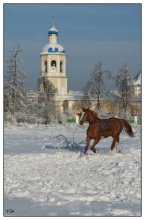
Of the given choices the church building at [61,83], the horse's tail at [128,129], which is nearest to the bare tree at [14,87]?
the church building at [61,83]

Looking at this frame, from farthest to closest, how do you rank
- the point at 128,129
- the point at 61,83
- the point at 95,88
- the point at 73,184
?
the point at 61,83 < the point at 95,88 < the point at 128,129 < the point at 73,184

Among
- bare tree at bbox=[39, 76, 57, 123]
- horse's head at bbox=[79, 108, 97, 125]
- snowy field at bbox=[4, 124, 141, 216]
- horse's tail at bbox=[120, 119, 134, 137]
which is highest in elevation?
bare tree at bbox=[39, 76, 57, 123]

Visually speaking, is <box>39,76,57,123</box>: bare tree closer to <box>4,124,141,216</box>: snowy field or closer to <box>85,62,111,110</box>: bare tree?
<box>85,62,111,110</box>: bare tree

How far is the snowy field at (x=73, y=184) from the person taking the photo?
6.74 metres

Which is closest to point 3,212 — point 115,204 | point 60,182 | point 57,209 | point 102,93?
point 57,209

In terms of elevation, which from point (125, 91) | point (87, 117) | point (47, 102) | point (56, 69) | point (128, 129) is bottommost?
point (128, 129)

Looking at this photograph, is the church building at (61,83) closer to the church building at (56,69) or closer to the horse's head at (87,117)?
the church building at (56,69)

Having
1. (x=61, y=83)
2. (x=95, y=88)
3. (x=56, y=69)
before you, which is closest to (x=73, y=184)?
(x=95, y=88)

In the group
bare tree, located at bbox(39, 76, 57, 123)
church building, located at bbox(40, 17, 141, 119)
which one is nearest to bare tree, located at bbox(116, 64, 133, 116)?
church building, located at bbox(40, 17, 141, 119)

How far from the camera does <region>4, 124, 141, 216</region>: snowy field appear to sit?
6.74 metres

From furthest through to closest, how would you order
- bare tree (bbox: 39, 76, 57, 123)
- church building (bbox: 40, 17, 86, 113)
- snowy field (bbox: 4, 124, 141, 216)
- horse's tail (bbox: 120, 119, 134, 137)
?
church building (bbox: 40, 17, 86, 113) → bare tree (bbox: 39, 76, 57, 123) → horse's tail (bbox: 120, 119, 134, 137) → snowy field (bbox: 4, 124, 141, 216)

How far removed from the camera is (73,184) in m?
8.61

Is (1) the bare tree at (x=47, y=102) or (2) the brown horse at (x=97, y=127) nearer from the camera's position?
(2) the brown horse at (x=97, y=127)

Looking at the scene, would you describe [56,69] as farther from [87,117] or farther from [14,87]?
[87,117]
